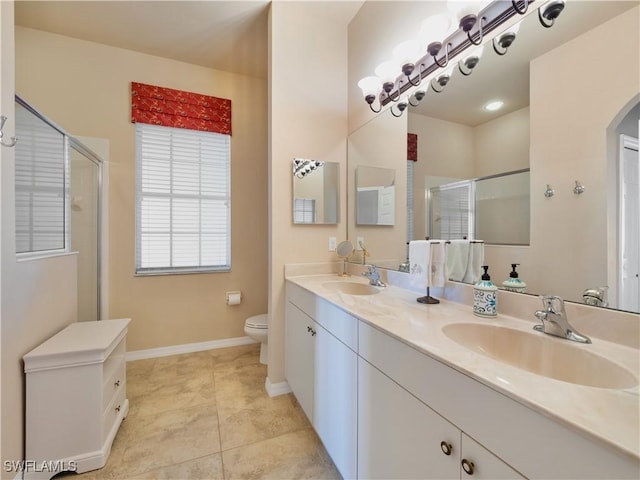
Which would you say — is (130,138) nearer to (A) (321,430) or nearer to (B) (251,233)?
(B) (251,233)

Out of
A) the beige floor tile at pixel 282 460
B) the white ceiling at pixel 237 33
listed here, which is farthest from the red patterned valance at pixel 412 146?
the beige floor tile at pixel 282 460

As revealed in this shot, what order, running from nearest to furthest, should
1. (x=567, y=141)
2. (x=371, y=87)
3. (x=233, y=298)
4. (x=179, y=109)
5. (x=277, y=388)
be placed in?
1. (x=567, y=141)
2. (x=371, y=87)
3. (x=277, y=388)
4. (x=179, y=109)
5. (x=233, y=298)

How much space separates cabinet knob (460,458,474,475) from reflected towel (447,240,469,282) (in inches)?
30.8

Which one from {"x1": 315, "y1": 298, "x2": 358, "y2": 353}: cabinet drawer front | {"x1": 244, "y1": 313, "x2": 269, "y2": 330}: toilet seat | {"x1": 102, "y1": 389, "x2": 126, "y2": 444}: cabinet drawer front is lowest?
{"x1": 102, "y1": 389, "x2": 126, "y2": 444}: cabinet drawer front

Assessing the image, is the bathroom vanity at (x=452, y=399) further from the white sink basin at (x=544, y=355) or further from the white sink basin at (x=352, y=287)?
the white sink basin at (x=352, y=287)

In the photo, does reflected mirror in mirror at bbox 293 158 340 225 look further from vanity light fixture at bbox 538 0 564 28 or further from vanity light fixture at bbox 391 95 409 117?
vanity light fixture at bbox 538 0 564 28

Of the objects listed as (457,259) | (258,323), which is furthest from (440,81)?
(258,323)

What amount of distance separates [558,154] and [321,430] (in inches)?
62.9

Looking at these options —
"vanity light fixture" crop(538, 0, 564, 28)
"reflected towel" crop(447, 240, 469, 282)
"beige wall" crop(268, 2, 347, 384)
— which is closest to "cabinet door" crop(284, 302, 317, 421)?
"beige wall" crop(268, 2, 347, 384)

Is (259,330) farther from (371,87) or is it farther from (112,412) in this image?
(371,87)

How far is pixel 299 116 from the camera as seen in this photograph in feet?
6.68

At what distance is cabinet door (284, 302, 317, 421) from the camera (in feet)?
5.01

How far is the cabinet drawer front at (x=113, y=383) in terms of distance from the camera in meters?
1.38

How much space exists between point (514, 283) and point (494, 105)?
778mm
